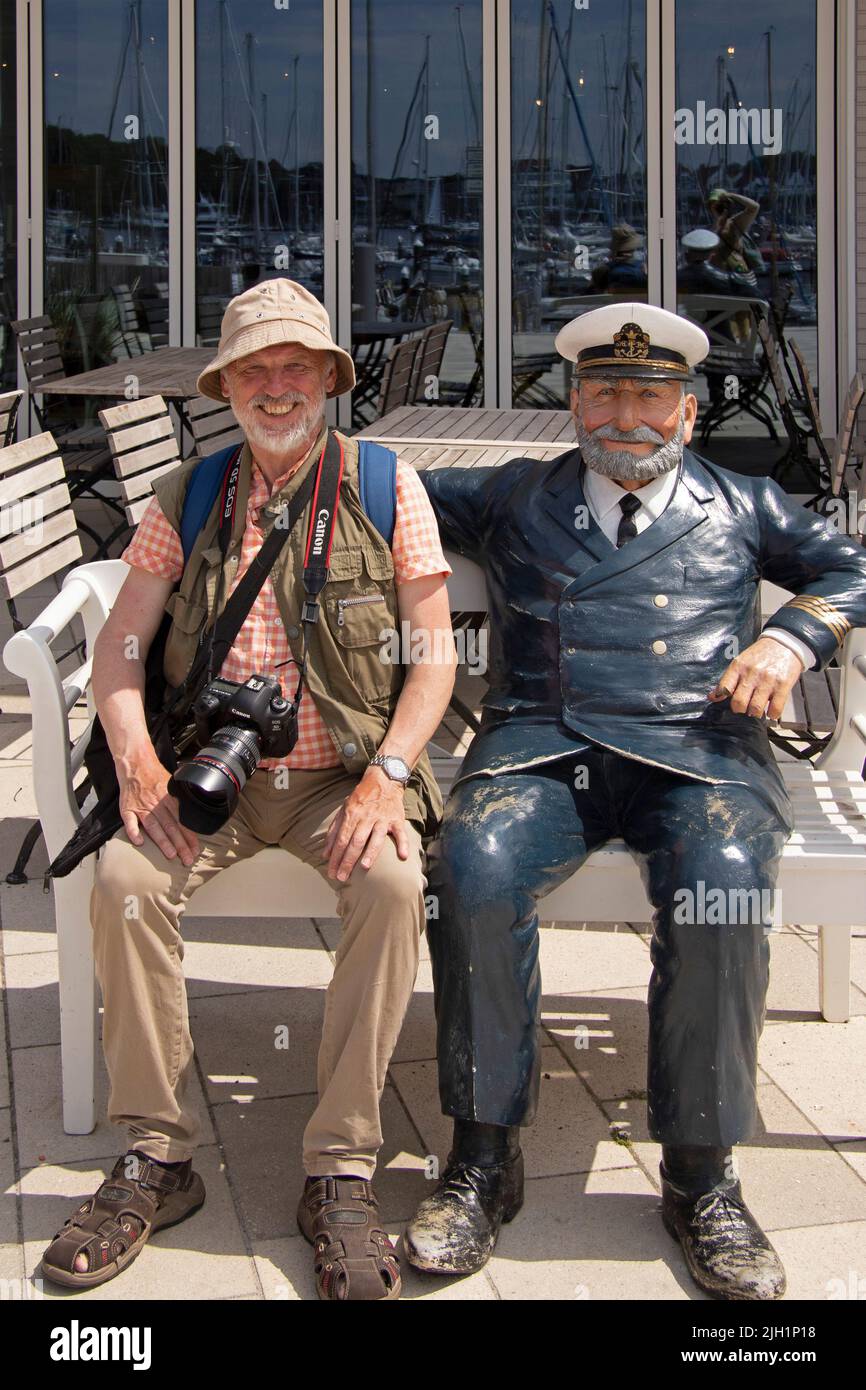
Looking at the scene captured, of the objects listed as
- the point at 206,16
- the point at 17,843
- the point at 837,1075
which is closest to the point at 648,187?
the point at 206,16

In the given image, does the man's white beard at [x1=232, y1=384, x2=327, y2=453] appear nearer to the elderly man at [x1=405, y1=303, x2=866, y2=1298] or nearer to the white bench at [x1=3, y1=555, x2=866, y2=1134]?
the elderly man at [x1=405, y1=303, x2=866, y2=1298]

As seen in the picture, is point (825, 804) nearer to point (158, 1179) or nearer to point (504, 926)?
point (504, 926)

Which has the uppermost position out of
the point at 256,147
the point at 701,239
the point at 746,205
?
the point at 256,147

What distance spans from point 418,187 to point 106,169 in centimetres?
190

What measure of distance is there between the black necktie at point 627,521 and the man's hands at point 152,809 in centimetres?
100

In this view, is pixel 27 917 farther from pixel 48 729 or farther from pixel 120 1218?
pixel 120 1218

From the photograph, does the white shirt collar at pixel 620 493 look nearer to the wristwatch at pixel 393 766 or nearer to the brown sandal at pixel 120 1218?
the wristwatch at pixel 393 766

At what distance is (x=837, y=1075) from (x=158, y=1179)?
1434 millimetres

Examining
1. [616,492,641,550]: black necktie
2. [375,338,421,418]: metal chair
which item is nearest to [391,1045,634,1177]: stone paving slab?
[616,492,641,550]: black necktie

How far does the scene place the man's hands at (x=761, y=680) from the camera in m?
2.96

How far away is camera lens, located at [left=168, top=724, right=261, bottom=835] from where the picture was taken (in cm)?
276

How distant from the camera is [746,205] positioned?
9336mm

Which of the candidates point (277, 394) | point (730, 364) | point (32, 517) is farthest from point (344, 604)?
point (730, 364)
